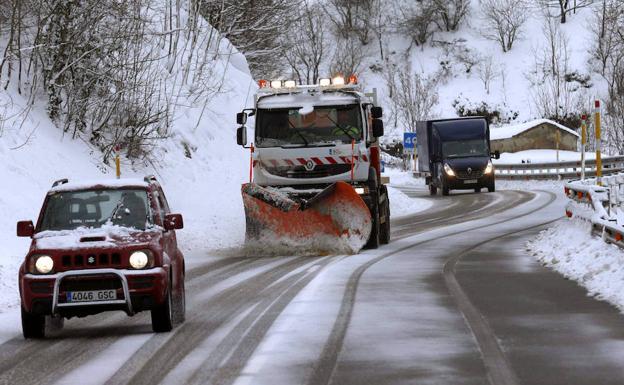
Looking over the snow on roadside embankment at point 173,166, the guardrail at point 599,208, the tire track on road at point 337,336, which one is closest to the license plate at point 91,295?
Answer: the tire track on road at point 337,336

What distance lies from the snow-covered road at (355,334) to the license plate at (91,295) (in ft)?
1.25

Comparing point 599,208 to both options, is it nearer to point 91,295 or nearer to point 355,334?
point 355,334

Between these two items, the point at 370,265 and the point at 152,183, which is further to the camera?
the point at 370,265

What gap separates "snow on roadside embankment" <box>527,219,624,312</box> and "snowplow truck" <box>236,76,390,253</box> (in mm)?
3117

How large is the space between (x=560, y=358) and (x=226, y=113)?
31.7 meters

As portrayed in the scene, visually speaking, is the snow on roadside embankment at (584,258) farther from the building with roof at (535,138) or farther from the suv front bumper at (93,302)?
the building with roof at (535,138)

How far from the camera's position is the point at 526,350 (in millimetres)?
8727

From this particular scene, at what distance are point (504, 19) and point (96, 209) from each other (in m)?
97.2

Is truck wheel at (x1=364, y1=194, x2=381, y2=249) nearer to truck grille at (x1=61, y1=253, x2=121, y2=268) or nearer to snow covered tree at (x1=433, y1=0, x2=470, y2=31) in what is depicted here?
truck grille at (x1=61, y1=253, x2=121, y2=268)

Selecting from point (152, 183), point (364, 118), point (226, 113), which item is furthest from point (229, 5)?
point (152, 183)

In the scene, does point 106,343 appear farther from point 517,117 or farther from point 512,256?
point 517,117

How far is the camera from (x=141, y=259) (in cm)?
994

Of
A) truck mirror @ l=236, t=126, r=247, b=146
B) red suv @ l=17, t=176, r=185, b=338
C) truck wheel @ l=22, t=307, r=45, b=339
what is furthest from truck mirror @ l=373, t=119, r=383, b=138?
truck wheel @ l=22, t=307, r=45, b=339

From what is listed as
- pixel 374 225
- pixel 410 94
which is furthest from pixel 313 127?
pixel 410 94
